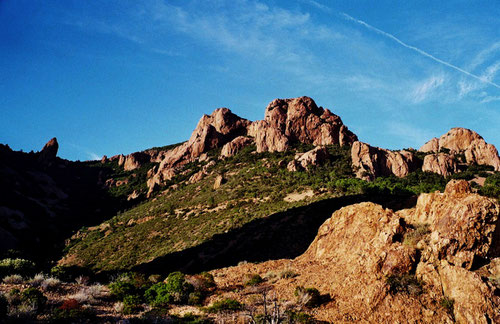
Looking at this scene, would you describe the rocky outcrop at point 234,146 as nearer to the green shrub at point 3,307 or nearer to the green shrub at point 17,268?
the green shrub at point 17,268

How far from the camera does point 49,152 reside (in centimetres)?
14512

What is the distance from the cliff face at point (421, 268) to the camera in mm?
13578

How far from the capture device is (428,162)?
7844 centimetres

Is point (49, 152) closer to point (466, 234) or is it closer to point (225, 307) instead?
point (225, 307)

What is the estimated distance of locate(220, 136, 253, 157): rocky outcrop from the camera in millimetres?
109806

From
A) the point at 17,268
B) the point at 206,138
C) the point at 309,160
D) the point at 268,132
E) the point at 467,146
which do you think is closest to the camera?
the point at 17,268

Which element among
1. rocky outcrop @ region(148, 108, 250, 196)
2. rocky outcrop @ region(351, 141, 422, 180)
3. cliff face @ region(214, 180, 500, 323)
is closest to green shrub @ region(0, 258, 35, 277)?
cliff face @ region(214, 180, 500, 323)

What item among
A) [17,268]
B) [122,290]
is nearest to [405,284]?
[122,290]

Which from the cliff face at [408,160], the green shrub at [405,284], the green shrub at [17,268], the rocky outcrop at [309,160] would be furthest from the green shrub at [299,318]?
the rocky outcrop at [309,160]

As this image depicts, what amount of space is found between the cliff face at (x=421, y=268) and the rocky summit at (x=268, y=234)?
71mm

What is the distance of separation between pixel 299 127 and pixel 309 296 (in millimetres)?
95355

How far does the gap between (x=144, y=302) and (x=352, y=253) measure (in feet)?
45.8

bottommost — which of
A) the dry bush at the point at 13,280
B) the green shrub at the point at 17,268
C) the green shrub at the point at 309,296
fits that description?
the green shrub at the point at 309,296

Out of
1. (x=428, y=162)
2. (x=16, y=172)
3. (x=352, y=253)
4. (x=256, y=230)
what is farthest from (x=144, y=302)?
(x=16, y=172)
